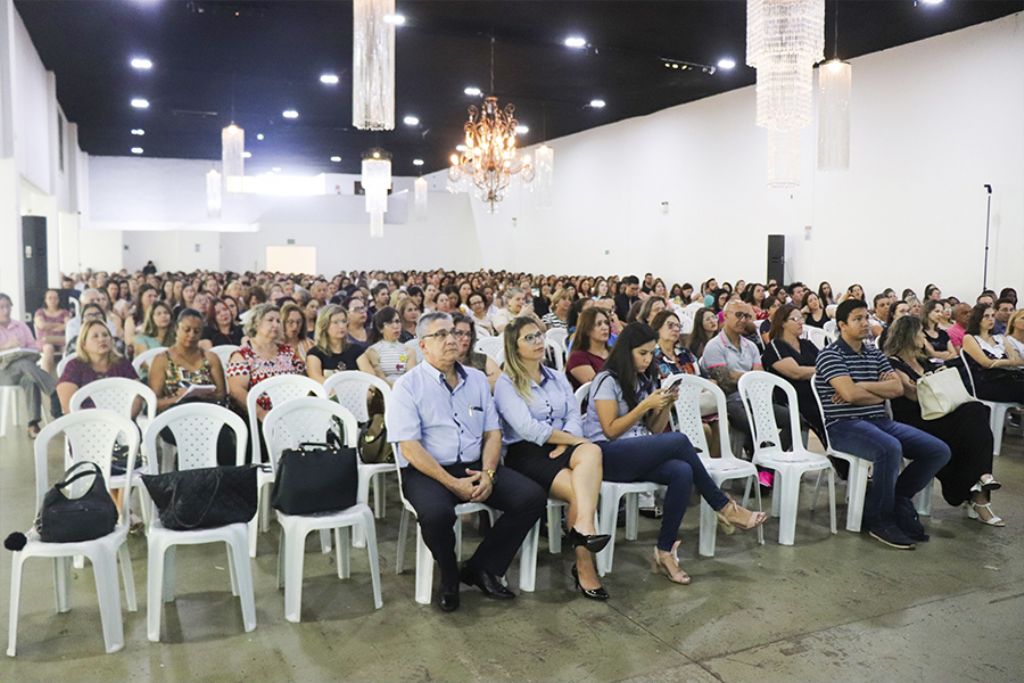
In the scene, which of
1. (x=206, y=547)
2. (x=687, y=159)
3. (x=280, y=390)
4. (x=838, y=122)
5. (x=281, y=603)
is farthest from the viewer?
(x=687, y=159)

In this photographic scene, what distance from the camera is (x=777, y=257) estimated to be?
11828mm

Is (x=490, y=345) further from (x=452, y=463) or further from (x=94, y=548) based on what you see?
(x=94, y=548)

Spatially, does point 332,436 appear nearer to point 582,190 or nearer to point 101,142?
point 582,190

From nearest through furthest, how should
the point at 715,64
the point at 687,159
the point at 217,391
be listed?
1. the point at 217,391
2. the point at 715,64
3. the point at 687,159

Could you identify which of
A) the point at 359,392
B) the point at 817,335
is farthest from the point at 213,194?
the point at 359,392

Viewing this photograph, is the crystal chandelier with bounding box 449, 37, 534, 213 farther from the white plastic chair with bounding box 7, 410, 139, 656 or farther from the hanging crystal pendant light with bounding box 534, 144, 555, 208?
the white plastic chair with bounding box 7, 410, 139, 656

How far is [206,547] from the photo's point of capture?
13.1ft

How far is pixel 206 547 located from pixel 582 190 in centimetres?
1414

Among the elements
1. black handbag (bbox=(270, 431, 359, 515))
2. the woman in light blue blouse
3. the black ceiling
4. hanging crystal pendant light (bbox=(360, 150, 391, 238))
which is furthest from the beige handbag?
hanging crystal pendant light (bbox=(360, 150, 391, 238))

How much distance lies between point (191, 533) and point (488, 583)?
3.82 ft

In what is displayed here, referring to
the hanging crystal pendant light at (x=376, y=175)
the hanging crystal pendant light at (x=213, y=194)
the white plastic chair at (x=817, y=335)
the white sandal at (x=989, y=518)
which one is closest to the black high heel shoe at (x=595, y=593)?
the white sandal at (x=989, y=518)

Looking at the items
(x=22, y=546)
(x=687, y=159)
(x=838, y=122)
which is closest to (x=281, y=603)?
(x=22, y=546)

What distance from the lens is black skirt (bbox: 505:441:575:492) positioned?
12.0ft

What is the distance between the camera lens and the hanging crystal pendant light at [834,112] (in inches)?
268
